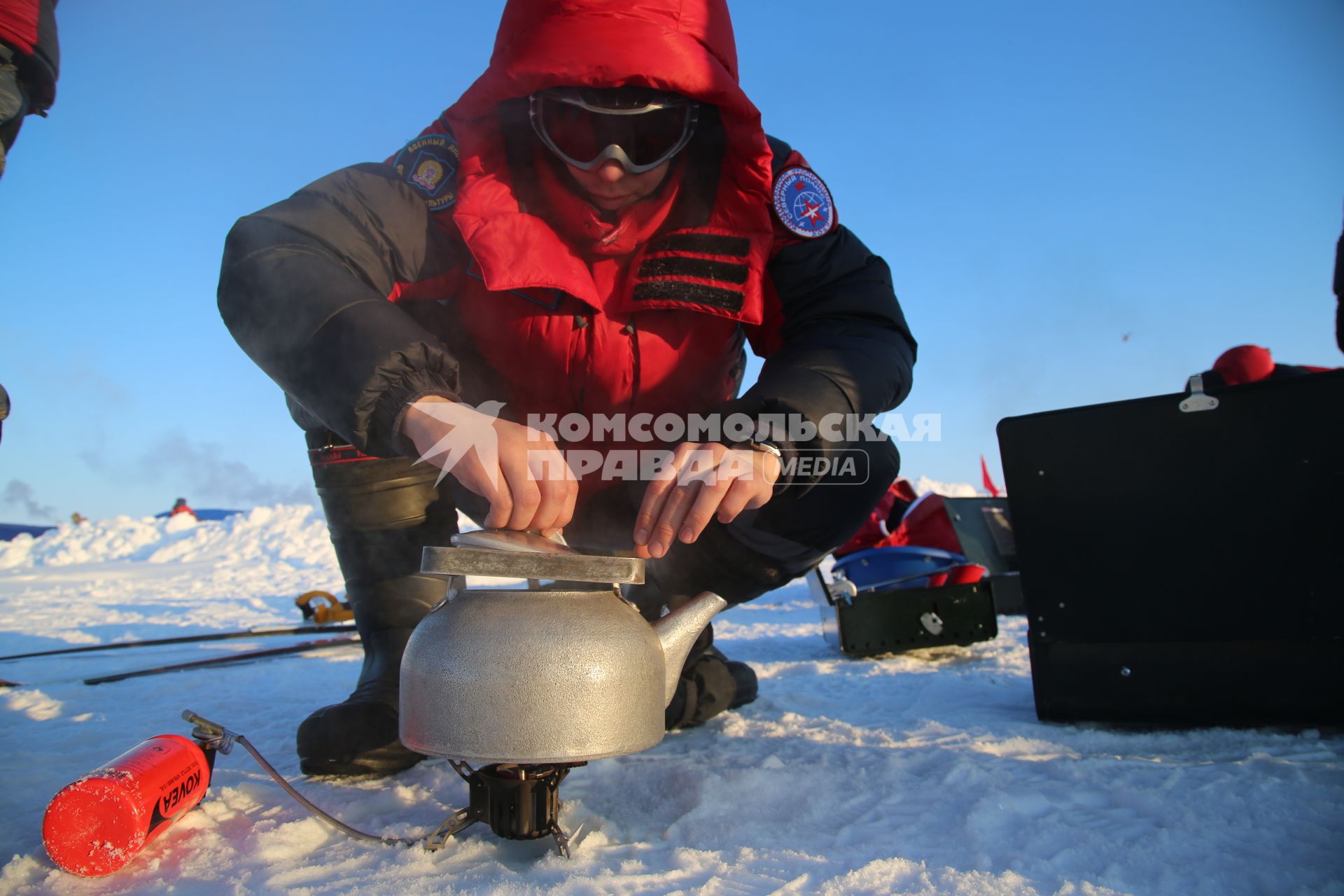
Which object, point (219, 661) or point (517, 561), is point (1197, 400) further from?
point (219, 661)

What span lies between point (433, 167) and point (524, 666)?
114 cm

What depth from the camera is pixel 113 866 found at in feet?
2.92

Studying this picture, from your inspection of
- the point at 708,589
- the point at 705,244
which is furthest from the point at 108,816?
the point at 705,244

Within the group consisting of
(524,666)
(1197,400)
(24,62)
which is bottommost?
(524,666)

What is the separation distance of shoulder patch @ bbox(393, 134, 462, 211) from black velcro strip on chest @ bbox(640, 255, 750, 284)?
0.42m

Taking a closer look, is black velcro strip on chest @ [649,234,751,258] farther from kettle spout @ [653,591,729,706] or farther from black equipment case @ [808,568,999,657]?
black equipment case @ [808,568,999,657]

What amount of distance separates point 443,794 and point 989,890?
0.82 meters

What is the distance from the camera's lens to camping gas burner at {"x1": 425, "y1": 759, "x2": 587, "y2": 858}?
93 centimetres

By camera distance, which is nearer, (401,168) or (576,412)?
(401,168)

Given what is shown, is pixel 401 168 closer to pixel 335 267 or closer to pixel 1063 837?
pixel 335 267

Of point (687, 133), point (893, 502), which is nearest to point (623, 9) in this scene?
point (687, 133)

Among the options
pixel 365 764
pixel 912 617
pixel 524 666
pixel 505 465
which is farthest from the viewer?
pixel 912 617

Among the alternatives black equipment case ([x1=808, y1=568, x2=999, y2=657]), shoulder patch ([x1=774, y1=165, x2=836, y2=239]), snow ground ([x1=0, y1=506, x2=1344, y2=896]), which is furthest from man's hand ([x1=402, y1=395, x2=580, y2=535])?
black equipment case ([x1=808, y1=568, x2=999, y2=657])

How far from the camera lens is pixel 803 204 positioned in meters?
1.62
